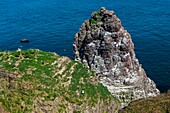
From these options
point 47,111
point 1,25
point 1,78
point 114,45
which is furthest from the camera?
point 1,25

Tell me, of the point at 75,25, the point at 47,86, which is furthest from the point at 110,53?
the point at 75,25

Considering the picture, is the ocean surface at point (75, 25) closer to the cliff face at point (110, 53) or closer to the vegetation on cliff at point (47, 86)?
the cliff face at point (110, 53)

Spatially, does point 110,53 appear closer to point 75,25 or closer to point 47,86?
point 47,86

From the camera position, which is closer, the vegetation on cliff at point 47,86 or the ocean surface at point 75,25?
the vegetation on cliff at point 47,86

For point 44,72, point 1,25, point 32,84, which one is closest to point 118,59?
point 44,72

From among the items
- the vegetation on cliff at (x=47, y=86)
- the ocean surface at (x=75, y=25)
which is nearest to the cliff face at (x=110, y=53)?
the vegetation on cliff at (x=47, y=86)

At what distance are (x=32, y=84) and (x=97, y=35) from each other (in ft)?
85.9

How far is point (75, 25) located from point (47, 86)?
287 ft

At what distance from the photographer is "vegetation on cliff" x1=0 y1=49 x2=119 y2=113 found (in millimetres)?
41844

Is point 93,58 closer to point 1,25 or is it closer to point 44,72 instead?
point 44,72

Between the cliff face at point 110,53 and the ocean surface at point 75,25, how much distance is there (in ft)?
74.0

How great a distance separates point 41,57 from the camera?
57.2 metres

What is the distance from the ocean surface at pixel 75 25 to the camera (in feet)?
347

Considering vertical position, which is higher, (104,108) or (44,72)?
(44,72)
